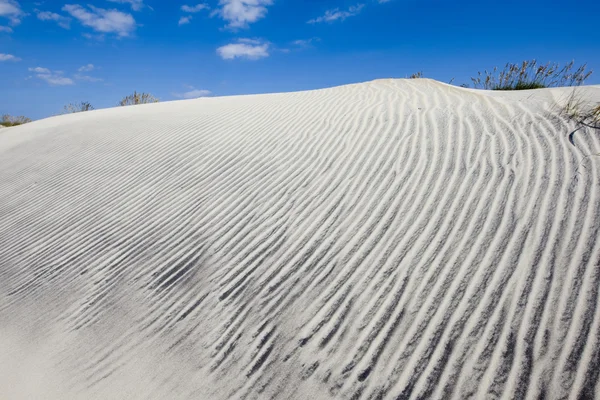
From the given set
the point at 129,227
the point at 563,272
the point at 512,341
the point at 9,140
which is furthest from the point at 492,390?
the point at 9,140

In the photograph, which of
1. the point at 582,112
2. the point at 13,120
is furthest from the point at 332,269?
the point at 13,120

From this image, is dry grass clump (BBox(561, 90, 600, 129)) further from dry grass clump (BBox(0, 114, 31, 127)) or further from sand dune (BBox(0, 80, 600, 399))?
dry grass clump (BBox(0, 114, 31, 127))

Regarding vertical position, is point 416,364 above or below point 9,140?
below

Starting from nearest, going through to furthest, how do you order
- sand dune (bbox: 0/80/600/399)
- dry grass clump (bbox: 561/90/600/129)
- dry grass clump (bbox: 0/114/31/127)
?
sand dune (bbox: 0/80/600/399)
dry grass clump (bbox: 561/90/600/129)
dry grass clump (bbox: 0/114/31/127)

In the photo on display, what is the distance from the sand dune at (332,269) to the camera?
1.98m

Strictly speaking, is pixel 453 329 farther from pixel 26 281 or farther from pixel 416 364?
pixel 26 281

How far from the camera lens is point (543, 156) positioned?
3166 millimetres

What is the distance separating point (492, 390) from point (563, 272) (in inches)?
37.6

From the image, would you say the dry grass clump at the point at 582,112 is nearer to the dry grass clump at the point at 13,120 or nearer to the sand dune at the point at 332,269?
the sand dune at the point at 332,269

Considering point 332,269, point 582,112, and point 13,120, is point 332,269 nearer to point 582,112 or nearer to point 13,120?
point 582,112

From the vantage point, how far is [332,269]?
104 inches

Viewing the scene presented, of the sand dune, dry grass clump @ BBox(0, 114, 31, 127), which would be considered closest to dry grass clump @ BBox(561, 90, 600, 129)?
the sand dune

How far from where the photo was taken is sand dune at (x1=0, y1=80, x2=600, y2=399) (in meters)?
1.98

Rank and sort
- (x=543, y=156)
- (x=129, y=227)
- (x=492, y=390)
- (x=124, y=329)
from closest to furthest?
1. (x=492, y=390)
2. (x=124, y=329)
3. (x=543, y=156)
4. (x=129, y=227)
